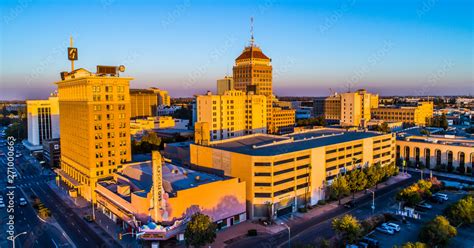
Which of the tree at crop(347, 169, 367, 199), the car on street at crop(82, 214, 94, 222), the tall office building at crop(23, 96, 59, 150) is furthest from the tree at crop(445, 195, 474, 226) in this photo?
the tall office building at crop(23, 96, 59, 150)

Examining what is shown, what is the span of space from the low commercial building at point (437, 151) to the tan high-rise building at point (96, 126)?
76.7 metres

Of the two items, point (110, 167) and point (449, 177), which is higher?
point (110, 167)

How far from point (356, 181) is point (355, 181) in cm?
27

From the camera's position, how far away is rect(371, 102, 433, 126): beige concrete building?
525ft

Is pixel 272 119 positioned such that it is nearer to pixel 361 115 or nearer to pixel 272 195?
pixel 361 115

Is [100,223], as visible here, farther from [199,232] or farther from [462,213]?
[462,213]

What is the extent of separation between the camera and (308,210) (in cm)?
6406

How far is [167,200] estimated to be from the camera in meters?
49.2

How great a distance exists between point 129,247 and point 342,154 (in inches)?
1842

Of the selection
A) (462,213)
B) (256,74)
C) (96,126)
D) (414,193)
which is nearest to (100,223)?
(96,126)

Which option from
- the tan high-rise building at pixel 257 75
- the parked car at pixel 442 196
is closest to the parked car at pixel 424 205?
the parked car at pixel 442 196

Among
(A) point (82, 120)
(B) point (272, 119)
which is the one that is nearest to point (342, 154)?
Result: (A) point (82, 120)

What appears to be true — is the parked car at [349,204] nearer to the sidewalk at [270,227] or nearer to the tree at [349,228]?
the sidewalk at [270,227]

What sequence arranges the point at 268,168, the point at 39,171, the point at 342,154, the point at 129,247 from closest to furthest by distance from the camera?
the point at 129,247 < the point at 268,168 < the point at 342,154 < the point at 39,171
